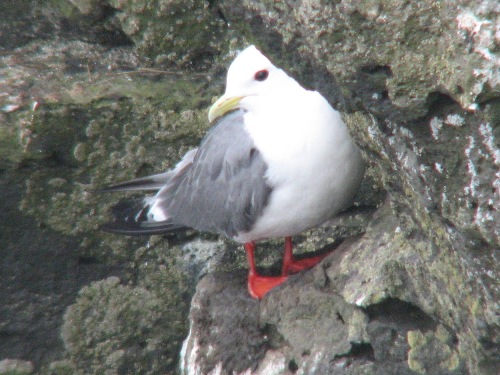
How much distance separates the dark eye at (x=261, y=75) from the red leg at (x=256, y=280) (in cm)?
82

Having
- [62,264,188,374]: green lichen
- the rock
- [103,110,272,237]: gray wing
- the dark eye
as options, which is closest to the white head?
the dark eye

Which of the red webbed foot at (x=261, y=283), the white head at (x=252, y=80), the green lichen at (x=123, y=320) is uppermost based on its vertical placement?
the white head at (x=252, y=80)

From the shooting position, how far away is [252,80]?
3.24m

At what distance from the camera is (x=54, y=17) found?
165 inches

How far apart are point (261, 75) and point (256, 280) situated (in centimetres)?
99

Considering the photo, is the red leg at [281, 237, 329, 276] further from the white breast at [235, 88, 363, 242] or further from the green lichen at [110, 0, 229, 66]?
the green lichen at [110, 0, 229, 66]

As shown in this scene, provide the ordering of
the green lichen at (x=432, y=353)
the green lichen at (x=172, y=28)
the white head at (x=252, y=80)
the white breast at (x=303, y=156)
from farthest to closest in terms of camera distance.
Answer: the green lichen at (x=172, y=28), the white head at (x=252, y=80), the white breast at (x=303, y=156), the green lichen at (x=432, y=353)

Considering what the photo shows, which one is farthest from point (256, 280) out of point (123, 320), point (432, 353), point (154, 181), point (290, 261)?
point (432, 353)

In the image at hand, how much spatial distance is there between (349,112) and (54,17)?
7.81 ft

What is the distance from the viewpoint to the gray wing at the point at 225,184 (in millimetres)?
3227

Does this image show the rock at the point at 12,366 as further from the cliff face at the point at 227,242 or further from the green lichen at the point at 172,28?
the green lichen at the point at 172,28

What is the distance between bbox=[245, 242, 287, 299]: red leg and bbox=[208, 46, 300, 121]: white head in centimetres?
73

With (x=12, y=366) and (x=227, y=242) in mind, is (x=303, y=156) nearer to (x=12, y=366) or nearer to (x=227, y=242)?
(x=227, y=242)

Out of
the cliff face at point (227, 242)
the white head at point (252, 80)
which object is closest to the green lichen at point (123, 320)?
the cliff face at point (227, 242)
